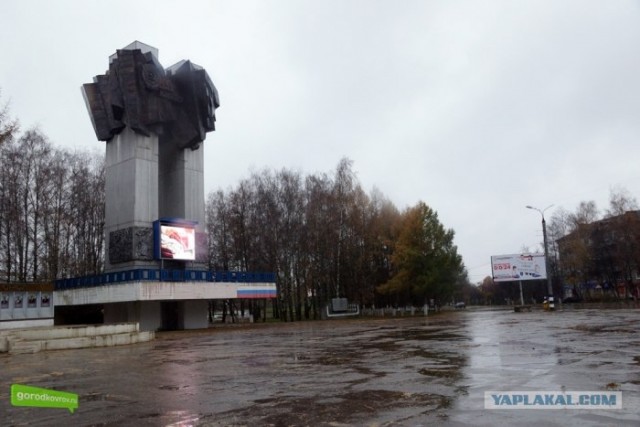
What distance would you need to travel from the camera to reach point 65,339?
20.9 meters

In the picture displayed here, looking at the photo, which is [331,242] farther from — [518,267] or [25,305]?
[25,305]

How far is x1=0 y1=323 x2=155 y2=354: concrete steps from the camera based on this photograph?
19.8 meters

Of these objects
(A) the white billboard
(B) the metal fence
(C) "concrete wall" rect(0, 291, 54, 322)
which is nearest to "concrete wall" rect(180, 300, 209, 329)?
(B) the metal fence

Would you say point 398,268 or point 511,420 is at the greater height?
point 398,268

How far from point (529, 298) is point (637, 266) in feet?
119

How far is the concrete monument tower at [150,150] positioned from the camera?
1528 inches

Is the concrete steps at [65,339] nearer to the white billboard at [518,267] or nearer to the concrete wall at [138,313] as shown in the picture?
the concrete wall at [138,313]

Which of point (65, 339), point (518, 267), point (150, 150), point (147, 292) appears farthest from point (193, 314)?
point (518, 267)

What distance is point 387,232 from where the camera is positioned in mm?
57250

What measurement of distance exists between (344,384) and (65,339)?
16.8 metres

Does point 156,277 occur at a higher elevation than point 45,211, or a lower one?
lower

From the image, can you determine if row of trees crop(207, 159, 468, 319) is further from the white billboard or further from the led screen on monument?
the led screen on monument

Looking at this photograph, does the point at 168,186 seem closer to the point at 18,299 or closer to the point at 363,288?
the point at 18,299

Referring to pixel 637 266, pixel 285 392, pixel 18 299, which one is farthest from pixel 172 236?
pixel 637 266
